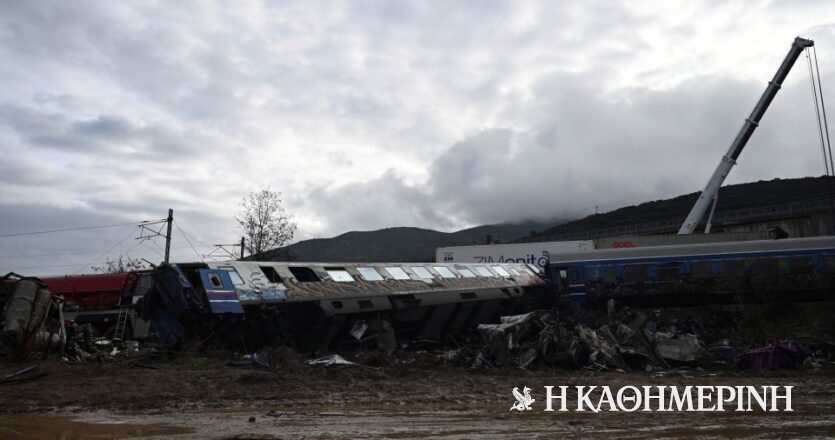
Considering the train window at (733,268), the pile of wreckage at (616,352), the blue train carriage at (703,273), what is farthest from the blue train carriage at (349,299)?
the train window at (733,268)

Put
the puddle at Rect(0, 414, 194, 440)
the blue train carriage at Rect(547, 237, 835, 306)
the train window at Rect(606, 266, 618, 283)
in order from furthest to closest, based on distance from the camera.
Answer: the train window at Rect(606, 266, 618, 283), the blue train carriage at Rect(547, 237, 835, 306), the puddle at Rect(0, 414, 194, 440)

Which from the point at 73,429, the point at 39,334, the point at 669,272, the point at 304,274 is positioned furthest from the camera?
the point at 669,272

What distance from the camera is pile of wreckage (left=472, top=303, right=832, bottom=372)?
49.6 ft

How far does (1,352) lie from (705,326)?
20.9m

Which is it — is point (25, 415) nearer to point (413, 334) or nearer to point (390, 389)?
point (390, 389)

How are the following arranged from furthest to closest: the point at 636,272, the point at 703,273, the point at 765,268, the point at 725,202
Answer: the point at 725,202 < the point at 636,272 < the point at 703,273 < the point at 765,268

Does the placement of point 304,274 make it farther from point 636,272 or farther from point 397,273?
point 636,272

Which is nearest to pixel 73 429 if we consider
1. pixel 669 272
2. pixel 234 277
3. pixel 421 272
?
pixel 234 277

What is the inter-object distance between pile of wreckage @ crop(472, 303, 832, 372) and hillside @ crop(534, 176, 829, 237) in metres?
64.2

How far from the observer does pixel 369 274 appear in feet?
66.4

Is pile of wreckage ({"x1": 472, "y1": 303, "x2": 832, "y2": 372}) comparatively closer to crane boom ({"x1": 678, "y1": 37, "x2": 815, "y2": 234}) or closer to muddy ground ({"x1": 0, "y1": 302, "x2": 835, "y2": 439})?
muddy ground ({"x1": 0, "y1": 302, "x2": 835, "y2": 439})

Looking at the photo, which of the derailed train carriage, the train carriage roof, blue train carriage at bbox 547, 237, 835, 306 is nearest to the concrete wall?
the train carriage roof

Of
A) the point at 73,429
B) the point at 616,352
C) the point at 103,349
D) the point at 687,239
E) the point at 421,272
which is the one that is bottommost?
the point at 73,429

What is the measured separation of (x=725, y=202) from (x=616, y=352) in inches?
3319
